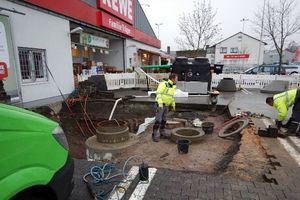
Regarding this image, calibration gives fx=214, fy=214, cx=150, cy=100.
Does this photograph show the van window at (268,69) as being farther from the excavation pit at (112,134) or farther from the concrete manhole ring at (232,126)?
the excavation pit at (112,134)

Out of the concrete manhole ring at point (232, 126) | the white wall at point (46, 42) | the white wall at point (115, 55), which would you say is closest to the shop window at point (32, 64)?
the white wall at point (46, 42)

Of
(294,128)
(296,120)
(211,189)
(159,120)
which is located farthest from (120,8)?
(211,189)

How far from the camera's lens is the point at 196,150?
594cm

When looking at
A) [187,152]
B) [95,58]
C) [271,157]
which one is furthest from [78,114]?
[95,58]

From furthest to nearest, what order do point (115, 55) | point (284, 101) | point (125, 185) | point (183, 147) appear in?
point (115, 55), point (284, 101), point (183, 147), point (125, 185)

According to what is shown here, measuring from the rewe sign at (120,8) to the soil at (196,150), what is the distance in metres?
8.22

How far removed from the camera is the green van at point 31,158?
6.05 ft

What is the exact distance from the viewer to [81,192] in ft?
11.5

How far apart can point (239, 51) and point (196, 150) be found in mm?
50954

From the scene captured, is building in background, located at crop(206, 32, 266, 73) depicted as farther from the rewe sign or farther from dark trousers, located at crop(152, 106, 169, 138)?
dark trousers, located at crop(152, 106, 169, 138)

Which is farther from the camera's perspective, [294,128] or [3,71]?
[3,71]

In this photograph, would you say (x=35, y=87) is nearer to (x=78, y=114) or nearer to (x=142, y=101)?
(x=78, y=114)

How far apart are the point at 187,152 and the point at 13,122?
14.9 ft

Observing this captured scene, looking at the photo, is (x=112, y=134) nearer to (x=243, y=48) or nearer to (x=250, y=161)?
(x=250, y=161)
